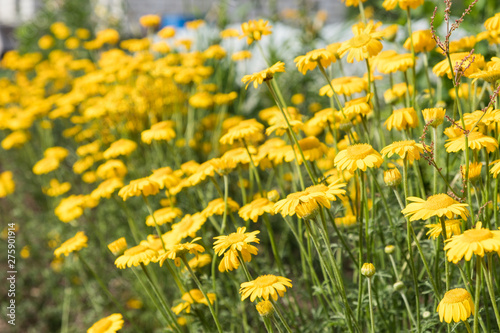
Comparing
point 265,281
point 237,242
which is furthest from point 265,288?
point 237,242

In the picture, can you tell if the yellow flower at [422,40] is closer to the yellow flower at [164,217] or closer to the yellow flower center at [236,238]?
the yellow flower center at [236,238]

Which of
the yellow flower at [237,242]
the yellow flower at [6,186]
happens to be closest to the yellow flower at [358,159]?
the yellow flower at [237,242]

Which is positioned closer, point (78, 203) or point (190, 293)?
point (190, 293)

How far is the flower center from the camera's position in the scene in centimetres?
131

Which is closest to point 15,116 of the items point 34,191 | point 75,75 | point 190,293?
point 34,191

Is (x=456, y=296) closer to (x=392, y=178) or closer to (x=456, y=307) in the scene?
(x=456, y=307)

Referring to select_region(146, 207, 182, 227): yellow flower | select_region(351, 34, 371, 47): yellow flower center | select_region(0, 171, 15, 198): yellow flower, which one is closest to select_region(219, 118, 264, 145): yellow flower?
select_region(146, 207, 182, 227): yellow flower

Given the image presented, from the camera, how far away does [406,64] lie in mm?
1627

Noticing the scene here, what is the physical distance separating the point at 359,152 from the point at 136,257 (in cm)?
74

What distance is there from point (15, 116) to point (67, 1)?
2900mm

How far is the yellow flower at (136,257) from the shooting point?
60.7 inches

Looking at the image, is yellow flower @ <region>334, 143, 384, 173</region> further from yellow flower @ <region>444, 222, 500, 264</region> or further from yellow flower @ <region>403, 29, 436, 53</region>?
yellow flower @ <region>403, 29, 436, 53</region>

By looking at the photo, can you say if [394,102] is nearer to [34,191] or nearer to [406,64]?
[406,64]

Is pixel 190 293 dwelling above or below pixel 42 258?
above
